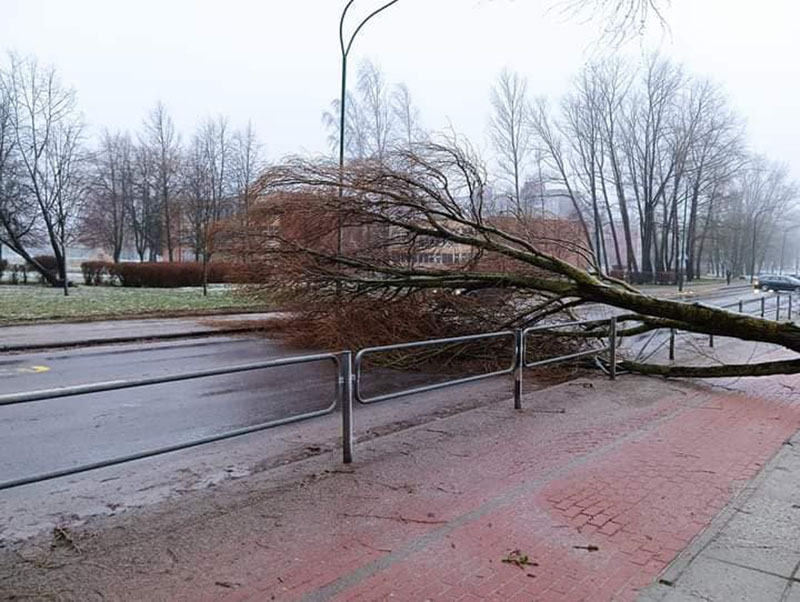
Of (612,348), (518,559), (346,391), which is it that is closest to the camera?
(518,559)

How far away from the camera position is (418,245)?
1093 cm

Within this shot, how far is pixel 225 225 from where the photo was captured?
45.5ft

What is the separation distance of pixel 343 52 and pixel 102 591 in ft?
51.0

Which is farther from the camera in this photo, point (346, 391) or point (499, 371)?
point (499, 371)

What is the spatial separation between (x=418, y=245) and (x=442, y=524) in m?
7.36

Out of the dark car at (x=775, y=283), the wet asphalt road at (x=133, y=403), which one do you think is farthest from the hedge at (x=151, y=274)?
the dark car at (x=775, y=283)

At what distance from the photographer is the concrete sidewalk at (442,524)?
3.24 metres

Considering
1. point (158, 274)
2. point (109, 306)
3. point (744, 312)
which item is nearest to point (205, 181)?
point (158, 274)

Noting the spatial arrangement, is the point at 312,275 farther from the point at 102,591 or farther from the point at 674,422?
the point at 102,591

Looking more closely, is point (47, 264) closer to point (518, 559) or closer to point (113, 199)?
point (113, 199)

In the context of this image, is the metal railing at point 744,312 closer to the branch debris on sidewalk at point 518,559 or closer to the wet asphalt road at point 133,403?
the wet asphalt road at point 133,403

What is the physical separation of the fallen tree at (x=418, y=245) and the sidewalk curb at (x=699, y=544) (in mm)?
4525

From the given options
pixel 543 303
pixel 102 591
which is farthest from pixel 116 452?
pixel 543 303

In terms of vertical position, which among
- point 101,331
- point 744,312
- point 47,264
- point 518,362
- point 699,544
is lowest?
point 101,331
